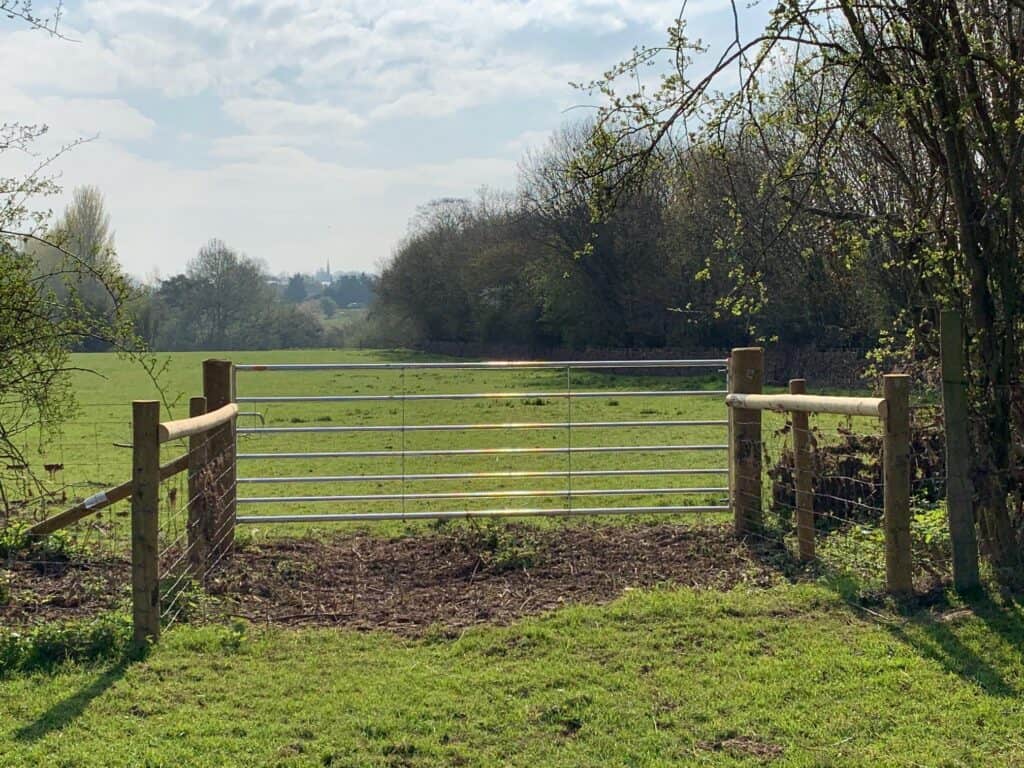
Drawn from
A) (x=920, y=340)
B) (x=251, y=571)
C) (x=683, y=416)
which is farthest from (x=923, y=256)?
(x=683, y=416)

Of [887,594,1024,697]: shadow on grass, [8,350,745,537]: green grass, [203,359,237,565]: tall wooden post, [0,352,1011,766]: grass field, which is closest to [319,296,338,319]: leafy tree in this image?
[8,350,745,537]: green grass

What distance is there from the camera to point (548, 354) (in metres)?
44.1

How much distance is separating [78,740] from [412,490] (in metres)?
7.71

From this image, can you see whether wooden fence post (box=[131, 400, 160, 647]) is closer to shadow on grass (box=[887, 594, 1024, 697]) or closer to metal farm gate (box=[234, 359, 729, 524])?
metal farm gate (box=[234, 359, 729, 524])

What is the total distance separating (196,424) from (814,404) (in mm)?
3897

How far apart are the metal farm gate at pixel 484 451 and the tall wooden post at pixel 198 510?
1.90ft

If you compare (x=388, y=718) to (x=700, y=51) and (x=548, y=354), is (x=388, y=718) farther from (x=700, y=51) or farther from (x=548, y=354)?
(x=548, y=354)

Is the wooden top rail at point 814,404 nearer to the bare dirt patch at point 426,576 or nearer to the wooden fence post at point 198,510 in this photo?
the bare dirt patch at point 426,576

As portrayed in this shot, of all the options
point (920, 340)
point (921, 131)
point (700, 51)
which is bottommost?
point (920, 340)

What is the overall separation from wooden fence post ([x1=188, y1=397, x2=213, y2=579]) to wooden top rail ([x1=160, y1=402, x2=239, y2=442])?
198mm

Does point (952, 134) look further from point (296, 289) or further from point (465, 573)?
point (296, 289)

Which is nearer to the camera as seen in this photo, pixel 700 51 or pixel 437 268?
pixel 700 51

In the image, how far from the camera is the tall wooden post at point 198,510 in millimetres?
6387

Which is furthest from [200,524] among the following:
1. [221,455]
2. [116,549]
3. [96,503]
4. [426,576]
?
[426,576]
